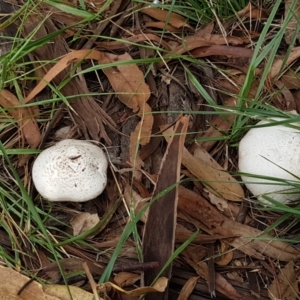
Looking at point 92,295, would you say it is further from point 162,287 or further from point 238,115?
point 238,115

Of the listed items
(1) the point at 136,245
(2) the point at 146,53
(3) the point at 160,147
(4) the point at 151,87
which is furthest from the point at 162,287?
(2) the point at 146,53

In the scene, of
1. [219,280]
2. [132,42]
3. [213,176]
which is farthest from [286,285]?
[132,42]

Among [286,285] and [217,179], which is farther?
[217,179]

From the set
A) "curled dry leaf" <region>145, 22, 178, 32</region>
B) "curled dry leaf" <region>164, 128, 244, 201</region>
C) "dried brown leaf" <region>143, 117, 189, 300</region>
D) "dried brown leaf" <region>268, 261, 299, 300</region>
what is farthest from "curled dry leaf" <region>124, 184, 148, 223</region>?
"curled dry leaf" <region>145, 22, 178, 32</region>

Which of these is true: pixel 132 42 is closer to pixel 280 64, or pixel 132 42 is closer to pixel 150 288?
pixel 280 64

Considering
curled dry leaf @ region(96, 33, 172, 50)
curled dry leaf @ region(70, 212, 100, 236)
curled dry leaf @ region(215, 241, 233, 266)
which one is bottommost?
curled dry leaf @ region(215, 241, 233, 266)

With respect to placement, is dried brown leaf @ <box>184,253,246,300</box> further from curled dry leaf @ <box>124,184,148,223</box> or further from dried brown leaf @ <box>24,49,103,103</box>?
dried brown leaf @ <box>24,49,103,103</box>

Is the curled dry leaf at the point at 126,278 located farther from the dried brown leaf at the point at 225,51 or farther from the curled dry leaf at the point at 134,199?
the dried brown leaf at the point at 225,51
